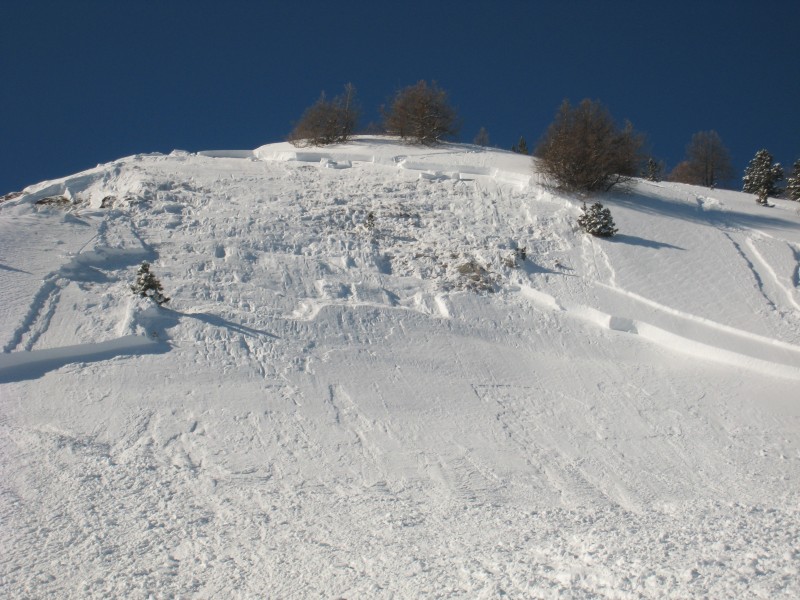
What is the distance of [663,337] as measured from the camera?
11766 millimetres

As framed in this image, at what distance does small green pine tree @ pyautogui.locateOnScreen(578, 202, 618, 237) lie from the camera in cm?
1480

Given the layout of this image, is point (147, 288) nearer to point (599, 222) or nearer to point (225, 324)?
point (225, 324)

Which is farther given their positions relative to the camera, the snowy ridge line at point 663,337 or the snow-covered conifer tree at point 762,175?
the snow-covered conifer tree at point 762,175

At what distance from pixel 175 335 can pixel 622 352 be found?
728cm

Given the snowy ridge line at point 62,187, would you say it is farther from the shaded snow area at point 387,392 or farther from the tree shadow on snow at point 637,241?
the tree shadow on snow at point 637,241

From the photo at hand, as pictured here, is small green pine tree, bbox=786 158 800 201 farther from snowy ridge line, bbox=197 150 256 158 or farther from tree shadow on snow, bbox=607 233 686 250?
snowy ridge line, bbox=197 150 256 158

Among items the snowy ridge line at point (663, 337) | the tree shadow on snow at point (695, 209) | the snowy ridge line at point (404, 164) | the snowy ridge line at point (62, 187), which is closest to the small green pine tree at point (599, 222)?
the tree shadow on snow at point (695, 209)

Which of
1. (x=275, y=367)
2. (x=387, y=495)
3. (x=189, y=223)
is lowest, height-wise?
(x=387, y=495)

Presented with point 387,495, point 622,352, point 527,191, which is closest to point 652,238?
point 527,191

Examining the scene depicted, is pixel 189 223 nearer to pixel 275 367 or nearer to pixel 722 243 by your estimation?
pixel 275 367

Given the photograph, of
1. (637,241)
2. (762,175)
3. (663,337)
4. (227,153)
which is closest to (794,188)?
(762,175)

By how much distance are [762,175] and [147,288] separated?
23.7 meters

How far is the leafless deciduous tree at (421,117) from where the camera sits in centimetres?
2253

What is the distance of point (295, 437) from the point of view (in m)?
8.42
